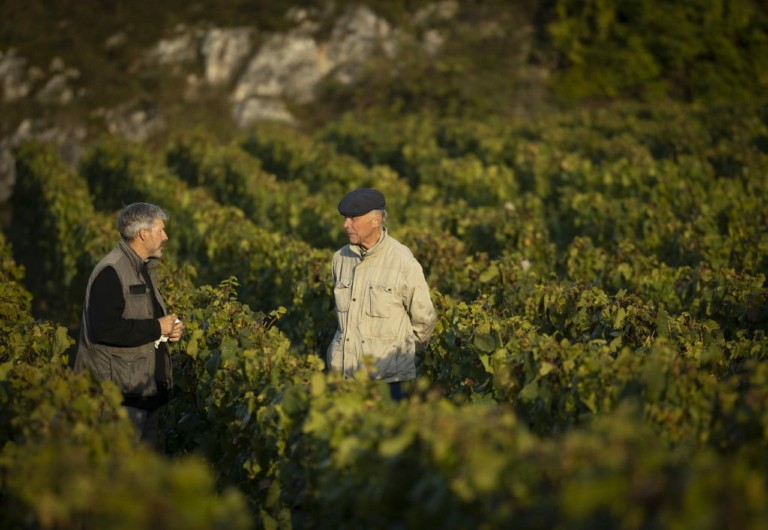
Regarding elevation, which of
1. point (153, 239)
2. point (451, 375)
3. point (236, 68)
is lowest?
point (236, 68)

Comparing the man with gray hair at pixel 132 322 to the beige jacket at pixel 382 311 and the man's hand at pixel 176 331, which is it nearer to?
the man's hand at pixel 176 331

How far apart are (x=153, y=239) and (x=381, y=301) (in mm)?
1399

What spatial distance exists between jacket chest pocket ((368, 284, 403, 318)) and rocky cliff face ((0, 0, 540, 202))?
31.5m

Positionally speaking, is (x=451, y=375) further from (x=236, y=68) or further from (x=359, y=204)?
(x=236, y=68)

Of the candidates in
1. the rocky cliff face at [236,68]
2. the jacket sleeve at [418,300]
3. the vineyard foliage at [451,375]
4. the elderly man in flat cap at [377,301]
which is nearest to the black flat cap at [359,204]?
the elderly man in flat cap at [377,301]

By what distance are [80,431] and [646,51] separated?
41239 mm

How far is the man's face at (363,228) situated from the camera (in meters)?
5.87

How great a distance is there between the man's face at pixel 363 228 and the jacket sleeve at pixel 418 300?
300 mm

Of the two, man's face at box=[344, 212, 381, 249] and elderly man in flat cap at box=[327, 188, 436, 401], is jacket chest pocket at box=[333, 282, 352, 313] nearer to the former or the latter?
elderly man in flat cap at box=[327, 188, 436, 401]

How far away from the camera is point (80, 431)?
4.45 meters

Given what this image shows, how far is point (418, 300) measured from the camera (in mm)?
5934

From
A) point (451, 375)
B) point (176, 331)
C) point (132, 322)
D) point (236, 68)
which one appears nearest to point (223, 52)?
point (236, 68)

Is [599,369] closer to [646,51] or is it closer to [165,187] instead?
[165,187]

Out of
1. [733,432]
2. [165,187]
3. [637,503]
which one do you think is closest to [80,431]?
[637,503]
